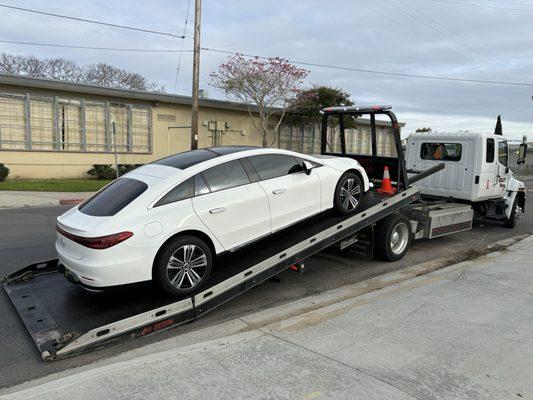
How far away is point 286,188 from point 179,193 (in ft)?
4.89

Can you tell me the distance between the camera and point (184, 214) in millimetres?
4930

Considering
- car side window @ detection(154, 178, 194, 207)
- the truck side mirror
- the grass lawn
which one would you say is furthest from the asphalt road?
the grass lawn

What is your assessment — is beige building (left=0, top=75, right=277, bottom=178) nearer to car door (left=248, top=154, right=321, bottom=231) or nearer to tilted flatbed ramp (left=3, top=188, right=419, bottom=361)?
tilted flatbed ramp (left=3, top=188, right=419, bottom=361)

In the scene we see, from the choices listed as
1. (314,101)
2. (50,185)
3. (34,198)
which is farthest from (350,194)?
(314,101)

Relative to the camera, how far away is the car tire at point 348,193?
6.68m

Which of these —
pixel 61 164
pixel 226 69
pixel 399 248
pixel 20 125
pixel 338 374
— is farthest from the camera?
pixel 226 69

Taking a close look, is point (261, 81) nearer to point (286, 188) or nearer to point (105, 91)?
point (105, 91)

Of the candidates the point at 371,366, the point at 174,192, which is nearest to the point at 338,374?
the point at 371,366

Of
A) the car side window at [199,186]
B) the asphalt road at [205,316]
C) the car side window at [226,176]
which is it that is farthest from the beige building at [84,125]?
the car side window at [199,186]

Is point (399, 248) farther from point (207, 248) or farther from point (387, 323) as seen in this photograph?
point (207, 248)

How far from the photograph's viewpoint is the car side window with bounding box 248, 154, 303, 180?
584 centimetres

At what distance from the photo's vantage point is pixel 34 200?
15.0 metres

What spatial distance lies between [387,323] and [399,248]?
3.31m

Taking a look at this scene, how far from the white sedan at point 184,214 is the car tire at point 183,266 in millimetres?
10
